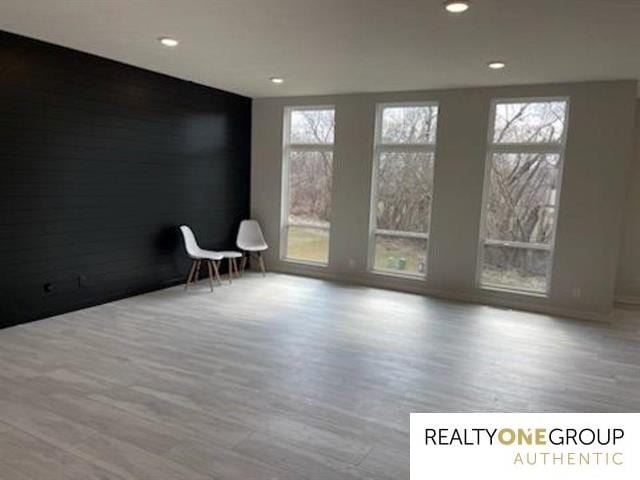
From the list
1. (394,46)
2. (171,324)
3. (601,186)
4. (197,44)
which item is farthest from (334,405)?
(601,186)

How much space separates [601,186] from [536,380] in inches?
103

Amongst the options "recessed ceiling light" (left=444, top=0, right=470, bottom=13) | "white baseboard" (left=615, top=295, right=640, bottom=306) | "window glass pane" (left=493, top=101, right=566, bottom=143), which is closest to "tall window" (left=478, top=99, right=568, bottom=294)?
"window glass pane" (left=493, top=101, right=566, bottom=143)

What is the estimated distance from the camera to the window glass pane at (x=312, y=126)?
6469 mm

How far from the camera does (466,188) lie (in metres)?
5.55

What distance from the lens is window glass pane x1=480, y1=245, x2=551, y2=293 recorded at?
211 inches

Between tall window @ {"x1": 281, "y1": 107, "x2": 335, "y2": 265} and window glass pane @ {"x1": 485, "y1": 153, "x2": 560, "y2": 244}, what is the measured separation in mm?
2184

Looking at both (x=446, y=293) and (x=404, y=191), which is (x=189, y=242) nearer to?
(x=404, y=191)

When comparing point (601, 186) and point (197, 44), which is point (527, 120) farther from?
point (197, 44)

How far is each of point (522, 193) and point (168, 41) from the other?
4101 mm

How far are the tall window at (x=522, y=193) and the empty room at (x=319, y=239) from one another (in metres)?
0.03

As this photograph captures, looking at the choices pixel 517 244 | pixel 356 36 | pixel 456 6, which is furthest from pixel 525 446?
pixel 517 244

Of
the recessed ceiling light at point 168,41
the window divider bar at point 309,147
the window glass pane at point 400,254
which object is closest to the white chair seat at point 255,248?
the window divider bar at point 309,147

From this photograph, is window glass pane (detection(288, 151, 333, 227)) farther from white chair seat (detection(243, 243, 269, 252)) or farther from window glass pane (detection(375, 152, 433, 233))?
window glass pane (detection(375, 152, 433, 233))

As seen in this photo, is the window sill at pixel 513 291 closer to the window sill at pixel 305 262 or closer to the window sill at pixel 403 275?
the window sill at pixel 403 275
